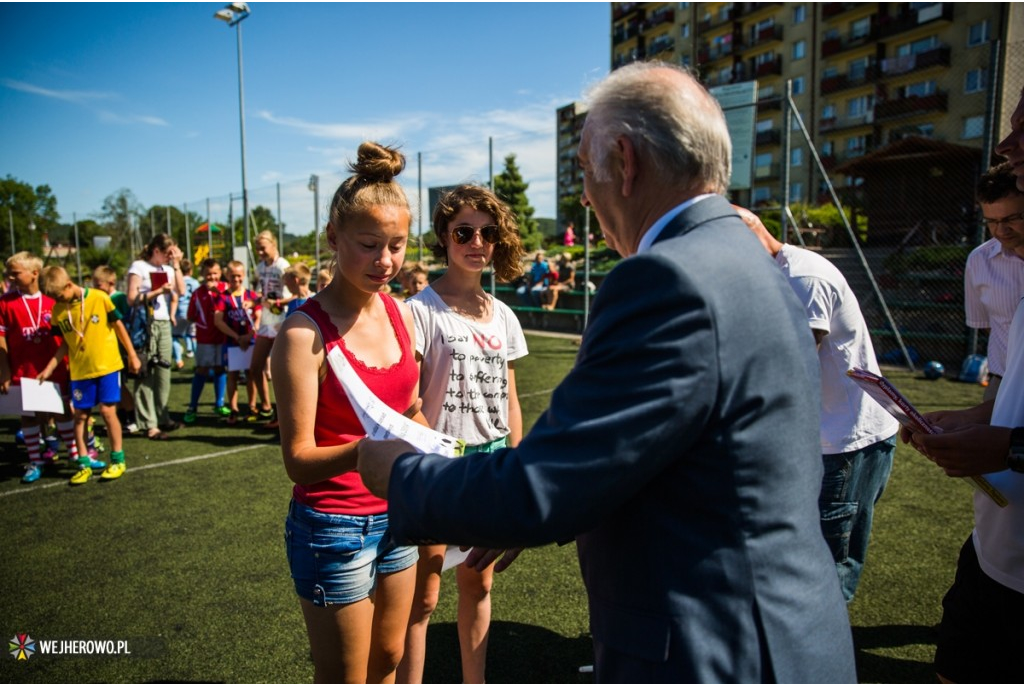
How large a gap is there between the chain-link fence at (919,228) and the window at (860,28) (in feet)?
28.4

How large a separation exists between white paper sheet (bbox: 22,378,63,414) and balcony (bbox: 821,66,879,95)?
43062 millimetres

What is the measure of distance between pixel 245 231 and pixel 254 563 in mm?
16300

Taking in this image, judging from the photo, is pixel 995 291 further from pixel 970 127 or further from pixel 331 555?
pixel 970 127

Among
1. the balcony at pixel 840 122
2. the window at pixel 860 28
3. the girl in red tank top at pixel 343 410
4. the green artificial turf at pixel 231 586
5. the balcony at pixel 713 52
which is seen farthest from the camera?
the balcony at pixel 713 52

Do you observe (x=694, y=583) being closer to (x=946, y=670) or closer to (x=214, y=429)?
(x=946, y=670)

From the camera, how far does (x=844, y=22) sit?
40.2 metres

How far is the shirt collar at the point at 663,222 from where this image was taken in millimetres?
1212

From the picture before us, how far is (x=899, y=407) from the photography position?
1.80 meters

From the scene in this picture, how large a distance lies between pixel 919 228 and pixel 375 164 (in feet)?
67.4

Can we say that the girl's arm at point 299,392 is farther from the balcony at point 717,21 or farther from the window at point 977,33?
the balcony at point 717,21

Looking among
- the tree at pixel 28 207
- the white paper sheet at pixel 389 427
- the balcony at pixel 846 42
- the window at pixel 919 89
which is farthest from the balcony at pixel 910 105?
the tree at pixel 28 207

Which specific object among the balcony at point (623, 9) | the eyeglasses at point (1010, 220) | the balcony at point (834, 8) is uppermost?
the balcony at point (623, 9)

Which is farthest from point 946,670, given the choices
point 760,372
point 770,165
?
point 770,165

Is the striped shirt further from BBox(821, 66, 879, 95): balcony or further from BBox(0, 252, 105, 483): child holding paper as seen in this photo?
BBox(821, 66, 879, 95): balcony
